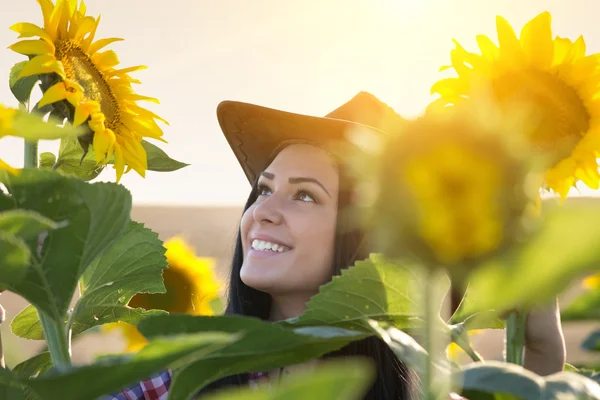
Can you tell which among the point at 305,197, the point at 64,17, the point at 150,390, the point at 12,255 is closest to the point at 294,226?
the point at 305,197

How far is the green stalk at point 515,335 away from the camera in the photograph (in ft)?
1.44

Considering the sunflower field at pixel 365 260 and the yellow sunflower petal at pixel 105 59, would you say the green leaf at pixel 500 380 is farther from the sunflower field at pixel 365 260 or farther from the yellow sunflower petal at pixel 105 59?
the yellow sunflower petal at pixel 105 59

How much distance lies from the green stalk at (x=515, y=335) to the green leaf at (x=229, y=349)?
13 cm

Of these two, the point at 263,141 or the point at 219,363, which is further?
the point at 263,141

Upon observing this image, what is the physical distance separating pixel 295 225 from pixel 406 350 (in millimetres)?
1398

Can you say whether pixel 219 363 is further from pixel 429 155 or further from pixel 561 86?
pixel 561 86

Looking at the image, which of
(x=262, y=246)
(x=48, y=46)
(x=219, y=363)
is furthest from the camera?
(x=262, y=246)

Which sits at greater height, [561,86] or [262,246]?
[561,86]

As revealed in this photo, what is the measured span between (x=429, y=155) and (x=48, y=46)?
2.15 ft

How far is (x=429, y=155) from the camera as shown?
23 cm

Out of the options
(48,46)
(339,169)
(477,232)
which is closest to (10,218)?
(477,232)

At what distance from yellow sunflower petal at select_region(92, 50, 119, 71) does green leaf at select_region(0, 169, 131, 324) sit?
0.60 metres

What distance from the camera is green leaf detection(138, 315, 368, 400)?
32 cm

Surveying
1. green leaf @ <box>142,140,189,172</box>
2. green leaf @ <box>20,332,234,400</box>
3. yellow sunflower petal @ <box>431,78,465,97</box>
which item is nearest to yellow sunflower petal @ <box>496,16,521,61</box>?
yellow sunflower petal @ <box>431,78,465,97</box>
